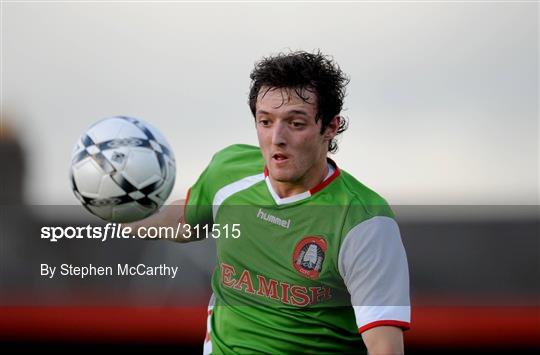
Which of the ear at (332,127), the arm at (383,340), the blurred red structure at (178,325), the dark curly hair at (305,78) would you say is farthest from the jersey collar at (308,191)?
the blurred red structure at (178,325)

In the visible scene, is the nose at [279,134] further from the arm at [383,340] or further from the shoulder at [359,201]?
the arm at [383,340]

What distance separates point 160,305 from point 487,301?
8.39 ft

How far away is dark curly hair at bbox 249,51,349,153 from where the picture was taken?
156 inches

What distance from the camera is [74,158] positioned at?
372 centimetres

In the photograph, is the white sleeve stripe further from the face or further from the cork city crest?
the face

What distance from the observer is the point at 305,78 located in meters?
3.97

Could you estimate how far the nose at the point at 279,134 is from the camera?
381 cm

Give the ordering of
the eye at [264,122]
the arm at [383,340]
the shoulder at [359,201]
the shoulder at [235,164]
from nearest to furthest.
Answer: the arm at [383,340] → the shoulder at [359,201] → the eye at [264,122] → the shoulder at [235,164]

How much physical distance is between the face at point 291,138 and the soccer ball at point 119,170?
522mm

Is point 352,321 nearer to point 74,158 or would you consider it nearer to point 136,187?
point 136,187

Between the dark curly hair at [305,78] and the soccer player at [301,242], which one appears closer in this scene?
the soccer player at [301,242]

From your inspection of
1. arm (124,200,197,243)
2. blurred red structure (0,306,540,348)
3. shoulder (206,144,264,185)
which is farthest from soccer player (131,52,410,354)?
blurred red structure (0,306,540,348)

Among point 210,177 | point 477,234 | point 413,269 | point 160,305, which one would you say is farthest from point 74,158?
point 477,234

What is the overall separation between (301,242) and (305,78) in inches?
33.1
